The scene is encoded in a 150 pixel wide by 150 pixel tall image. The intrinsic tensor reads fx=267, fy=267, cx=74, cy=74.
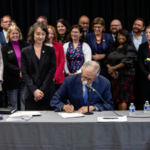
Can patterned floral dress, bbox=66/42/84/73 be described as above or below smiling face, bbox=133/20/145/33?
below

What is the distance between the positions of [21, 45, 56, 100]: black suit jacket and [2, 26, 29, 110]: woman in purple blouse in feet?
2.42

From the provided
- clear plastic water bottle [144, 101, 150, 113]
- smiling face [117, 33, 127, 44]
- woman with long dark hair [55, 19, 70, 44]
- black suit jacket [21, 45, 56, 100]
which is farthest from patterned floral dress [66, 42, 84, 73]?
clear plastic water bottle [144, 101, 150, 113]

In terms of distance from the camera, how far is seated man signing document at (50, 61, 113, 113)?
9.27 ft

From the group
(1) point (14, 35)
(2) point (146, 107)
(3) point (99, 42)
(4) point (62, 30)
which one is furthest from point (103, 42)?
(2) point (146, 107)

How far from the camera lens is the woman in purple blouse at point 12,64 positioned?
421 cm

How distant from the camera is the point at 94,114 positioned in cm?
268

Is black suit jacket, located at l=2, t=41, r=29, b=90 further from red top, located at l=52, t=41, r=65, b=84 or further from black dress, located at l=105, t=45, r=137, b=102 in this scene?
black dress, located at l=105, t=45, r=137, b=102

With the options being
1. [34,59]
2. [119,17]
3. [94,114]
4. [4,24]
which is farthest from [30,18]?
[94,114]

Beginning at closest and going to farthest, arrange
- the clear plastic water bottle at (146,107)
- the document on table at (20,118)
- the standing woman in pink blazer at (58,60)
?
1. the document on table at (20,118)
2. the clear plastic water bottle at (146,107)
3. the standing woman in pink blazer at (58,60)

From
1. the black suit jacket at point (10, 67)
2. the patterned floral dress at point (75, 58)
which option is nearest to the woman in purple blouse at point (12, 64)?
the black suit jacket at point (10, 67)
